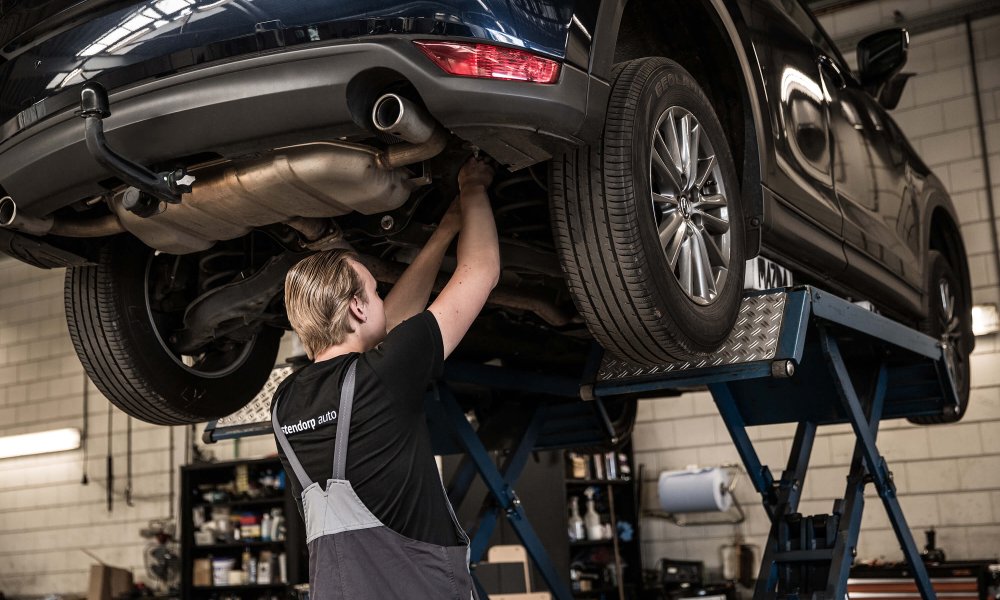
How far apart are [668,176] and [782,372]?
65 centimetres

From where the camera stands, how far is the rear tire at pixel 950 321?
407 centimetres

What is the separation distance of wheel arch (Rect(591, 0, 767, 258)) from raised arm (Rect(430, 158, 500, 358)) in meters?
0.55

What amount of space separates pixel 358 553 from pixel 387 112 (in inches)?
30.4

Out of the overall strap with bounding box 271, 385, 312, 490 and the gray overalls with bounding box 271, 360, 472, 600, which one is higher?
the overall strap with bounding box 271, 385, 312, 490

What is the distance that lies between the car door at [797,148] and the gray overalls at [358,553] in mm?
1275

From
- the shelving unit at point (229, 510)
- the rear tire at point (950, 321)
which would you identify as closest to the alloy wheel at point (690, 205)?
the rear tire at point (950, 321)

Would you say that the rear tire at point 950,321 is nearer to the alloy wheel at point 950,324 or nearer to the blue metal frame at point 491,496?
the alloy wheel at point 950,324

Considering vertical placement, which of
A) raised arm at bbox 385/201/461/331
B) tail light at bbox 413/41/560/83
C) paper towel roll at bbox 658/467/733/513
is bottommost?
paper towel roll at bbox 658/467/733/513

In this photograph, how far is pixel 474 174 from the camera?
208 centimetres

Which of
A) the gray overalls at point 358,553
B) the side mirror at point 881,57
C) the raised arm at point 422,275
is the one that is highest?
the side mirror at point 881,57

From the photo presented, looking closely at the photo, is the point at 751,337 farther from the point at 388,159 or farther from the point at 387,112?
the point at 387,112

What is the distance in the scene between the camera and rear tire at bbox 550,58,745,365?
1.97 m

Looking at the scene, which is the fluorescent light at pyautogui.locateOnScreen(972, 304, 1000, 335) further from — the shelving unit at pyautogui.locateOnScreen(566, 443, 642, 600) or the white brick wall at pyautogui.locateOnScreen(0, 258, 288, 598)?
the white brick wall at pyautogui.locateOnScreen(0, 258, 288, 598)

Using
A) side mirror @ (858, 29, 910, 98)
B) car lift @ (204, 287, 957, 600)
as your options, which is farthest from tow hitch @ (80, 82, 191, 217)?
side mirror @ (858, 29, 910, 98)
